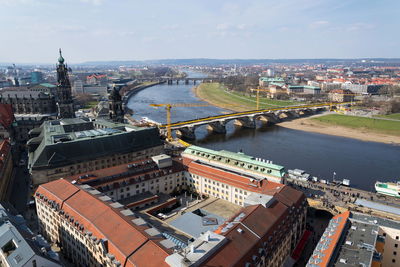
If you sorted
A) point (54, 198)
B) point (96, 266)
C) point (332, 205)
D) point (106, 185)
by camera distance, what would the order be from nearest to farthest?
point (96, 266) → point (54, 198) → point (106, 185) → point (332, 205)

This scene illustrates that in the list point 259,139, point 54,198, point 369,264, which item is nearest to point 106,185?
point 54,198

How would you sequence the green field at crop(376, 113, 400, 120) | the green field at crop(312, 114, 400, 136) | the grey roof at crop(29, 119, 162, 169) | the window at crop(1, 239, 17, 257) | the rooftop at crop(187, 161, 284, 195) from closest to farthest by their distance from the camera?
the window at crop(1, 239, 17, 257)
the rooftop at crop(187, 161, 284, 195)
the grey roof at crop(29, 119, 162, 169)
the green field at crop(312, 114, 400, 136)
the green field at crop(376, 113, 400, 120)

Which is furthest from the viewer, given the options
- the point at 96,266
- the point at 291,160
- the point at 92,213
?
the point at 291,160

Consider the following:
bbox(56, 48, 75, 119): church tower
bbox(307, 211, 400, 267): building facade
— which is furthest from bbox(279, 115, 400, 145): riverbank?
bbox(56, 48, 75, 119): church tower

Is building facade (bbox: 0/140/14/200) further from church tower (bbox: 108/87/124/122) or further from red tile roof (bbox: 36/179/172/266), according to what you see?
church tower (bbox: 108/87/124/122)

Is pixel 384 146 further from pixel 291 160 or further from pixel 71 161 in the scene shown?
pixel 71 161

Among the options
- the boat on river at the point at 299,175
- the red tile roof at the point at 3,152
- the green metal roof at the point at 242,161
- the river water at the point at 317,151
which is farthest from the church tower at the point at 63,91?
the boat on river at the point at 299,175

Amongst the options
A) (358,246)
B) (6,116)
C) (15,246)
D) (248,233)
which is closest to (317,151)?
(358,246)
